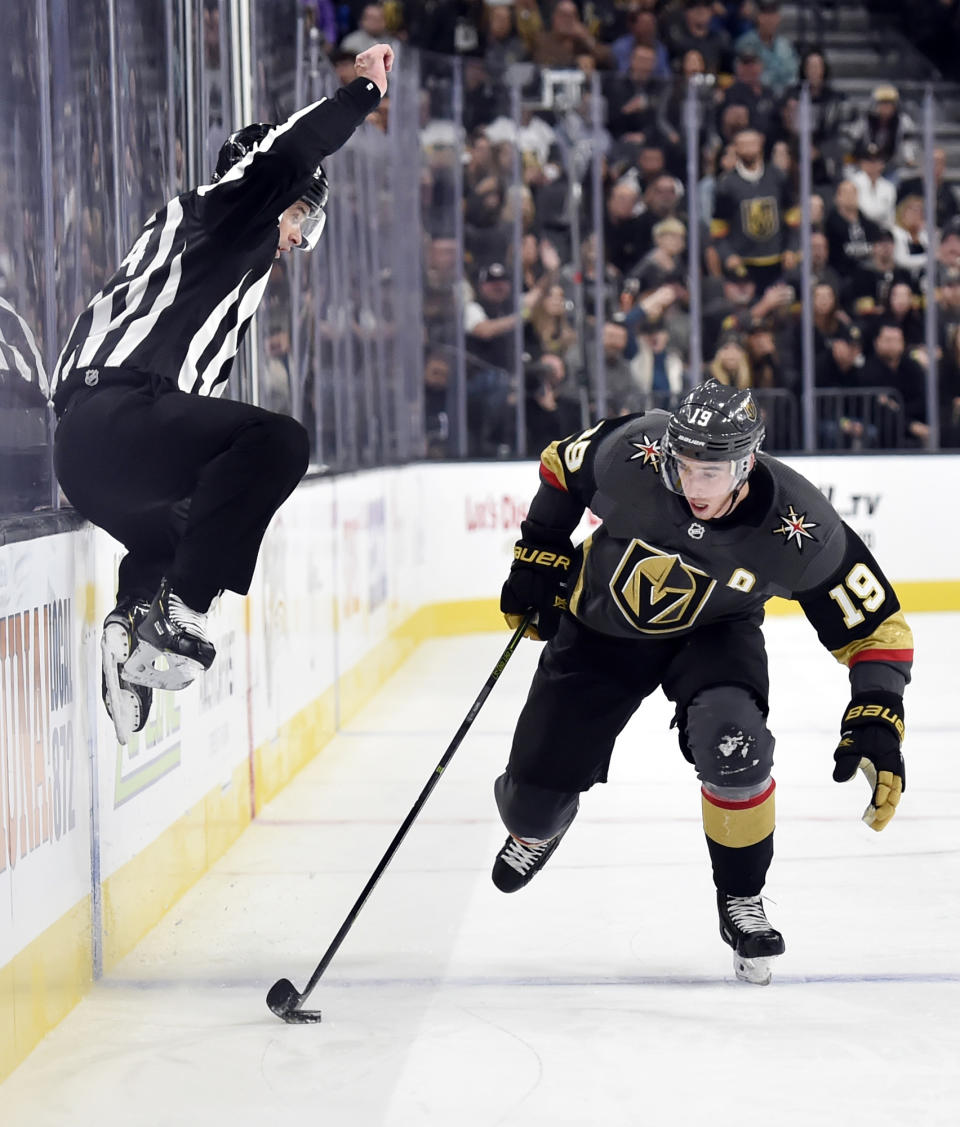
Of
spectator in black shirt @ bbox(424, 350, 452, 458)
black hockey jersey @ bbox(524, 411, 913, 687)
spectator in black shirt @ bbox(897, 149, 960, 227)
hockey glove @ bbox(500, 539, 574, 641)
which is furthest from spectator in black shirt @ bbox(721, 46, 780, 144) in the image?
hockey glove @ bbox(500, 539, 574, 641)

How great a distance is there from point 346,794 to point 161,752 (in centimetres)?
143

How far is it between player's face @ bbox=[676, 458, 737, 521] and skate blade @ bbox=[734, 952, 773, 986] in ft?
2.74

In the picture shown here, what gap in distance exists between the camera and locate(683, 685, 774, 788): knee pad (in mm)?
3105

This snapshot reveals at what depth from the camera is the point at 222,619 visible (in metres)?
4.30

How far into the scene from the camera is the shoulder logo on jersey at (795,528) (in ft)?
9.98

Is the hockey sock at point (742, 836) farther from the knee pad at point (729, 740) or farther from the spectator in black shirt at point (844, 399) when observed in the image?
the spectator in black shirt at point (844, 399)

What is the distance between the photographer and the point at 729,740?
3.11 metres

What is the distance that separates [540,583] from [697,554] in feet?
1.24

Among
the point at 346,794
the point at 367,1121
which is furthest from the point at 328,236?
the point at 367,1121

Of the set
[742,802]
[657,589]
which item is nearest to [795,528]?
[657,589]

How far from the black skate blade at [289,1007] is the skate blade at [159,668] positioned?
0.55 metres

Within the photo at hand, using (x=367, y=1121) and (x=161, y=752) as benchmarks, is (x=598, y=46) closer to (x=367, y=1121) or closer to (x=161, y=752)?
(x=161, y=752)

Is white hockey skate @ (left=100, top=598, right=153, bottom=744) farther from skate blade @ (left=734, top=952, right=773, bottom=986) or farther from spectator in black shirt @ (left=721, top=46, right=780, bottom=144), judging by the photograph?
spectator in black shirt @ (left=721, top=46, right=780, bottom=144)

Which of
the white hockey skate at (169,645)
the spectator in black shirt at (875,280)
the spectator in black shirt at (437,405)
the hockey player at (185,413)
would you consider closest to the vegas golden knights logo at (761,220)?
the spectator in black shirt at (875,280)
